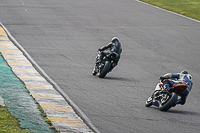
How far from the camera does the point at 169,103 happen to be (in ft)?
36.6

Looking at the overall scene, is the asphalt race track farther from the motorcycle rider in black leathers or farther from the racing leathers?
the motorcycle rider in black leathers

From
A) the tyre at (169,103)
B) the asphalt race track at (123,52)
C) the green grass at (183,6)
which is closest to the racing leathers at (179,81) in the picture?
the tyre at (169,103)

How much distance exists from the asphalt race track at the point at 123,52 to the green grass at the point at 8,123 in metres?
1.92

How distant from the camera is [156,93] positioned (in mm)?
11891

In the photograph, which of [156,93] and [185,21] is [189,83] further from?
[185,21]

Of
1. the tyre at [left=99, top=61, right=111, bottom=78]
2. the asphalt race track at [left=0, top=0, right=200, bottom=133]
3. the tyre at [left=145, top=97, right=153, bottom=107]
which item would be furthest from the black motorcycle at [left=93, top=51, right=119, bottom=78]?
the tyre at [left=145, top=97, right=153, bottom=107]

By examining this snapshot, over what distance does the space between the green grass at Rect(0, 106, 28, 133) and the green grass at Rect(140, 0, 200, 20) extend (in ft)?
84.0

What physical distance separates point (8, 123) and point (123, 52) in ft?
43.4

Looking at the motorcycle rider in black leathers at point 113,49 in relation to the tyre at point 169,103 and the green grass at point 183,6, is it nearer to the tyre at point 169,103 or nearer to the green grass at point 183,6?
the tyre at point 169,103

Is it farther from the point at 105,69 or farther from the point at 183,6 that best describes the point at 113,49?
the point at 183,6

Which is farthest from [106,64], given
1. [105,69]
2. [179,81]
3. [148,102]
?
[179,81]


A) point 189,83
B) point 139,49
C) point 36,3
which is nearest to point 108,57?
Result: point 189,83

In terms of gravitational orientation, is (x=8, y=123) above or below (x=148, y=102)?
above

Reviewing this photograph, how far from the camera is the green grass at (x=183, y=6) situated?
1358 inches
